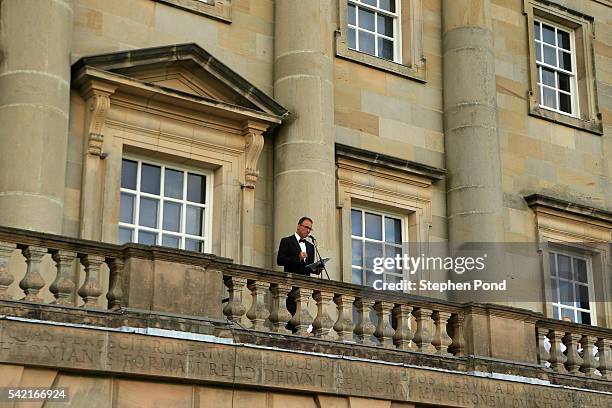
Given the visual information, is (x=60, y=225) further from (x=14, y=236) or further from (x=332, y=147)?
(x=332, y=147)

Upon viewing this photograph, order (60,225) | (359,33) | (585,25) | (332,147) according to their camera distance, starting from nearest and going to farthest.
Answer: (60,225), (332,147), (359,33), (585,25)

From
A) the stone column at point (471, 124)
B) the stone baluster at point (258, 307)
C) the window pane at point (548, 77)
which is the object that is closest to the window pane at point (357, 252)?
the stone column at point (471, 124)

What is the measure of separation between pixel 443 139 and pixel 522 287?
107 inches

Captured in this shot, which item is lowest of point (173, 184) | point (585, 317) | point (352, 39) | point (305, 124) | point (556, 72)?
point (585, 317)

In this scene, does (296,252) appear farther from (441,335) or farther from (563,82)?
(563,82)

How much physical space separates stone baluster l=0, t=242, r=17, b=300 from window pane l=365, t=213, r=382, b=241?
7.43m

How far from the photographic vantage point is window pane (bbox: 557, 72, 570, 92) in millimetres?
24328

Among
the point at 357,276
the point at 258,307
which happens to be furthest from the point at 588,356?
the point at 258,307

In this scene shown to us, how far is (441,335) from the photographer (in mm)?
17656

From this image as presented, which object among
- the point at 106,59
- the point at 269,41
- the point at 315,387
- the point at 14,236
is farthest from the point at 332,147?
the point at 14,236

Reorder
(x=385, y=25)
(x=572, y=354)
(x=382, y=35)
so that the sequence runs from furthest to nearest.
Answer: (x=385, y=25) → (x=382, y=35) → (x=572, y=354)

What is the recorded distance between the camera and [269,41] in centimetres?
2045

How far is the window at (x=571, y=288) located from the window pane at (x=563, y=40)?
13.2 feet

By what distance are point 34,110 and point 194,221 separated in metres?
2.94
